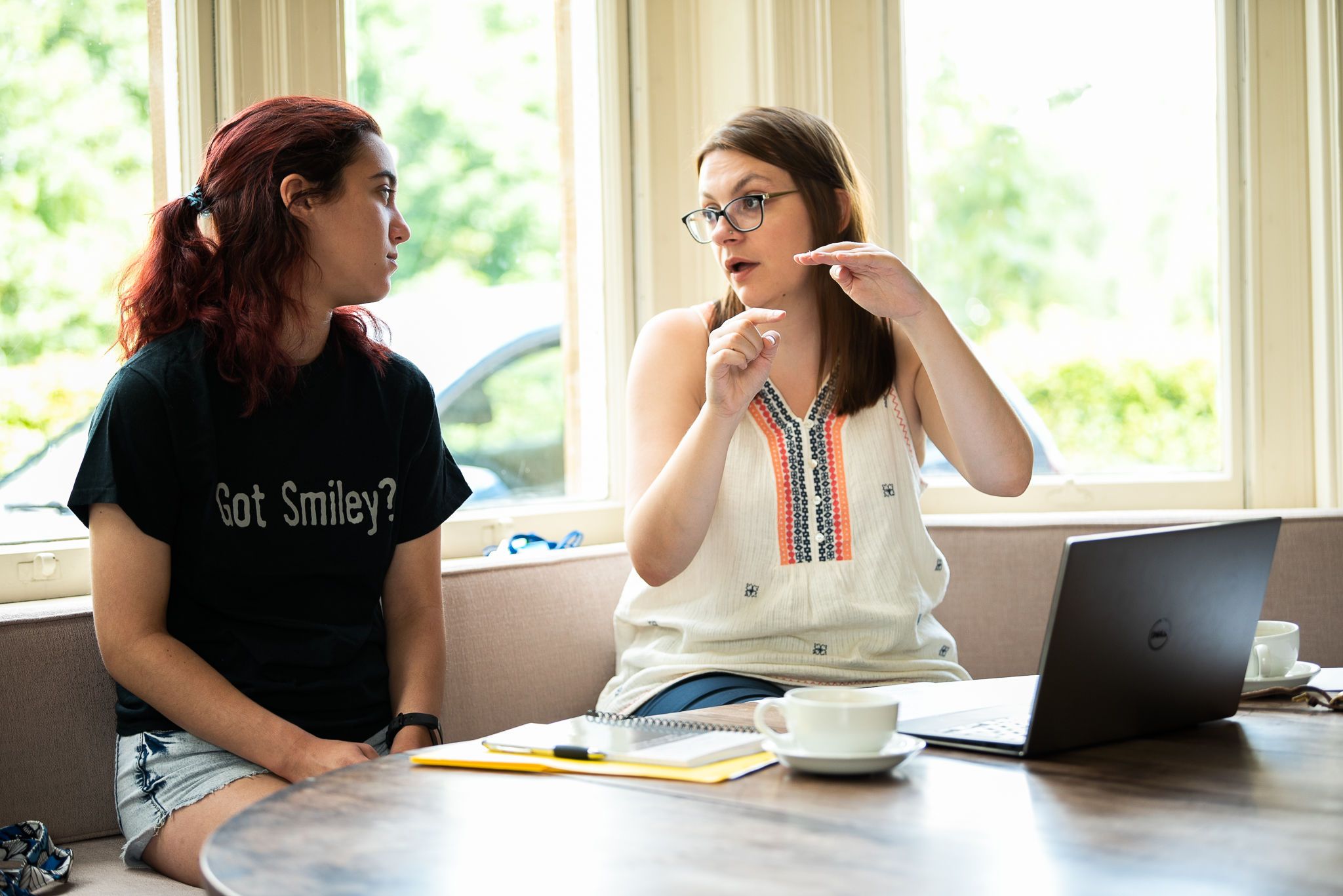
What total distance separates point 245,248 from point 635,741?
3.03 feet

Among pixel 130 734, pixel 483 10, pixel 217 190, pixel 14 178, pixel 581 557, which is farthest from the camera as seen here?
pixel 483 10

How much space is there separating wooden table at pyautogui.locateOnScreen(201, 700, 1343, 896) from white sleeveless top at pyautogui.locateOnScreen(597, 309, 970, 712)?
2.17 ft

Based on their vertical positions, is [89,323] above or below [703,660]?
above

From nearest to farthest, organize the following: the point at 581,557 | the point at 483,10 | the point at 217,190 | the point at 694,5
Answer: the point at 217,190
the point at 581,557
the point at 483,10
the point at 694,5

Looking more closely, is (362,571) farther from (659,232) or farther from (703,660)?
(659,232)

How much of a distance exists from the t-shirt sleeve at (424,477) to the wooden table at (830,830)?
2.33 feet

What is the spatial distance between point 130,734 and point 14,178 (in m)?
0.91

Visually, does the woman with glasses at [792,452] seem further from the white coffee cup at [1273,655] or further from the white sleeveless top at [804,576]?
the white coffee cup at [1273,655]

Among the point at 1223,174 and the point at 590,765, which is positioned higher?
the point at 1223,174

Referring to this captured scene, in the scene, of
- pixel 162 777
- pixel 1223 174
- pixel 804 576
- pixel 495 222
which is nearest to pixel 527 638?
pixel 804 576

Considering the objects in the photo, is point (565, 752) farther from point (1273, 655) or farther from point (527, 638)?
point (527, 638)

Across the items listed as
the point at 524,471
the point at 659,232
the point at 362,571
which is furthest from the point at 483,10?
the point at 362,571

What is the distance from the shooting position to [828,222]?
1.87m

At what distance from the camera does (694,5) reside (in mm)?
2646
